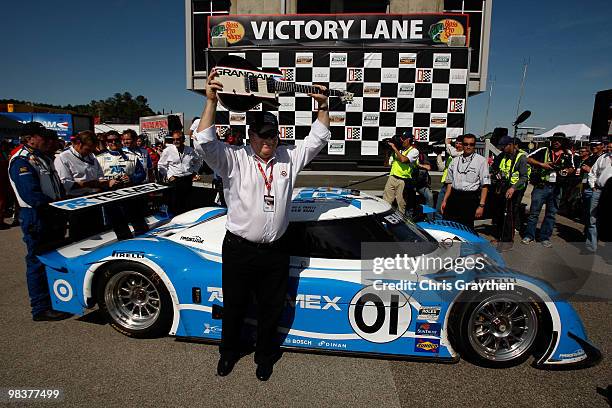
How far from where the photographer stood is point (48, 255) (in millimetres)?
2914

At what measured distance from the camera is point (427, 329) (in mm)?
2383

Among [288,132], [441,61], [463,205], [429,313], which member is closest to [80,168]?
[429,313]

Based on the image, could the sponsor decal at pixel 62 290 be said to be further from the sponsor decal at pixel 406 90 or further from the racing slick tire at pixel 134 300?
the sponsor decal at pixel 406 90

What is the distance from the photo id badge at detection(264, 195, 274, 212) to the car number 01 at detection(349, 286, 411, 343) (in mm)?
787

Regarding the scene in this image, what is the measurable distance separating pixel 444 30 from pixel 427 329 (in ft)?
28.5

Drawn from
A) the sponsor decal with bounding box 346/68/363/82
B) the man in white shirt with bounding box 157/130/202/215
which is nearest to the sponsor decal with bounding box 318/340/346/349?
the man in white shirt with bounding box 157/130/202/215

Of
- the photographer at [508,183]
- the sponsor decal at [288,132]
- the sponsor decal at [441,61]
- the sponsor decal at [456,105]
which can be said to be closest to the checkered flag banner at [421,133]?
the sponsor decal at [456,105]

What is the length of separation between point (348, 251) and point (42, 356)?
A: 86.6 inches

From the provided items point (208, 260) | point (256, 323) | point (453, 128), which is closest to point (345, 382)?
point (256, 323)

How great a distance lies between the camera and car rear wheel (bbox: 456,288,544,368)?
2373 millimetres

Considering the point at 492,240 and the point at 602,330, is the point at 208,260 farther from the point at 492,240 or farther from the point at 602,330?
the point at 492,240

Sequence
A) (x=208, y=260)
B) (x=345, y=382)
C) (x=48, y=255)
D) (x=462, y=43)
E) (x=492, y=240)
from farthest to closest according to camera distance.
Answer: (x=462, y=43) → (x=492, y=240) → (x=48, y=255) → (x=208, y=260) → (x=345, y=382)

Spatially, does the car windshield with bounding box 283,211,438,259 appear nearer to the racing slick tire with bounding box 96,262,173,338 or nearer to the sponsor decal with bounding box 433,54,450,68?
the racing slick tire with bounding box 96,262,173,338

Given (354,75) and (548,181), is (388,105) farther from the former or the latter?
(548,181)
